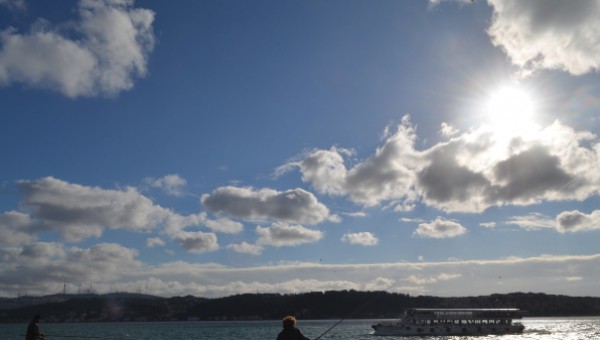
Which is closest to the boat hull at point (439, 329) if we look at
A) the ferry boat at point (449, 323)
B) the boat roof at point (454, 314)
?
the ferry boat at point (449, 323)

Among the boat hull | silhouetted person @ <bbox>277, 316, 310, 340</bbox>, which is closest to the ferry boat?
the boat hull

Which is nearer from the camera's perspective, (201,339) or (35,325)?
(35,325)

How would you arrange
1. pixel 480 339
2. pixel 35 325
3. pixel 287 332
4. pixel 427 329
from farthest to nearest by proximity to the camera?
pixel 427 329
pixel 480 339
pixel 35 325
pixel 287 332

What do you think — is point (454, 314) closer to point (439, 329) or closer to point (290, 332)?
point (439, 329)

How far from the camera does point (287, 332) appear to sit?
13.2 m

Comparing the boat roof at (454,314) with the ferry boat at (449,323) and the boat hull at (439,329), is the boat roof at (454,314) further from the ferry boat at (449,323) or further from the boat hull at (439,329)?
the boat hull at (439,329)

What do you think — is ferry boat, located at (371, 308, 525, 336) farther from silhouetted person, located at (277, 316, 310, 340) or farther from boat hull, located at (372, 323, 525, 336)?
silhouetted person, located at (277, 316, 310, 340)

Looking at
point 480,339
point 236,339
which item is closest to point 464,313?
point 480,339

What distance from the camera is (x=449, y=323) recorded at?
126 m

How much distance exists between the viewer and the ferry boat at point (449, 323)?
123938 mm

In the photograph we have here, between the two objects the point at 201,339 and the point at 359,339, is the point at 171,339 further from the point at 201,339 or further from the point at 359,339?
the point at 359,339

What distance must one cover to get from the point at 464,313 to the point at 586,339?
30113mm

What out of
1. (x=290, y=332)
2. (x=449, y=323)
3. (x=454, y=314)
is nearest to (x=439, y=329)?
(x=449, y=323)

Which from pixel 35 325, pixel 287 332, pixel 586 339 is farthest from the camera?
pixel 586 339
